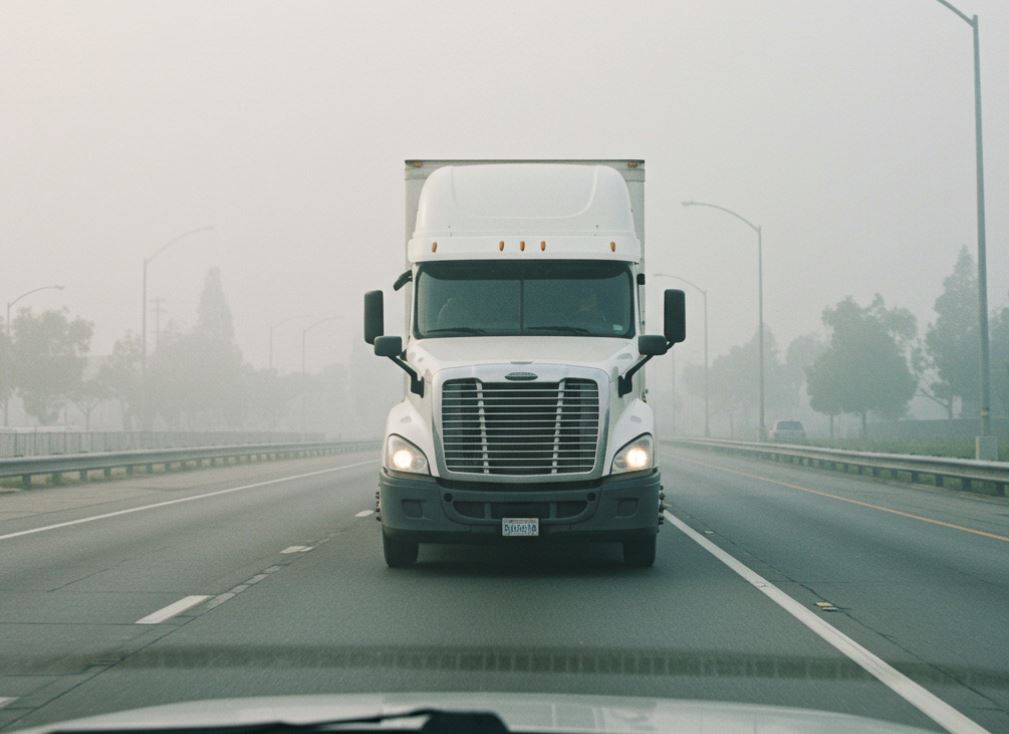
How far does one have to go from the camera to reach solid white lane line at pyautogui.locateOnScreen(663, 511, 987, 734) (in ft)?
21.1

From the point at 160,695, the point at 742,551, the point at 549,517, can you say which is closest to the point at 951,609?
the point at 549,517

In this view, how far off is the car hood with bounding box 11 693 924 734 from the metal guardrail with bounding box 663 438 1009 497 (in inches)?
836

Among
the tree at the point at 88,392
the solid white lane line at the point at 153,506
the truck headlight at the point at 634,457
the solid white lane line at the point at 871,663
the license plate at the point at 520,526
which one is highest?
the tree at the point at 88,392

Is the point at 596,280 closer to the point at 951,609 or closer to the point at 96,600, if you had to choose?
the point at 951,609

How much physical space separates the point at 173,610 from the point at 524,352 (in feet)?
13.1

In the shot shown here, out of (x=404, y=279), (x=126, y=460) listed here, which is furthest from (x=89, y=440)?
(x=404, y=279)

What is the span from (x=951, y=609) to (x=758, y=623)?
1796 millimetres

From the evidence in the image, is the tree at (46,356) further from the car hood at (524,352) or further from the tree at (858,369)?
the car hood at (524,352)

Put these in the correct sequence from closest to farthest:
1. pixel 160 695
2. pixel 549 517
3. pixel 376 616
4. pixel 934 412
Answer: pixel 160 695 → pixel 376 616 → pixel 549 517 → pixel 934 412

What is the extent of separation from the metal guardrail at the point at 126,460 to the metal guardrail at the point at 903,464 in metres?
17.7

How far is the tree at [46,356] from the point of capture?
91.2m

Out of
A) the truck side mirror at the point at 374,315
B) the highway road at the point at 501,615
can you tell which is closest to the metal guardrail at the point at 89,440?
the highway road at the point at 501,615

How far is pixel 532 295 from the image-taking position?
12984 millimetres

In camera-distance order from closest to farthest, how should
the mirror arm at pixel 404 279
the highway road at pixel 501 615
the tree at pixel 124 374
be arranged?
the highway road at pixel 501 615 → the mirror arm at pixel 404 279 → the tree at pixel 124 374
